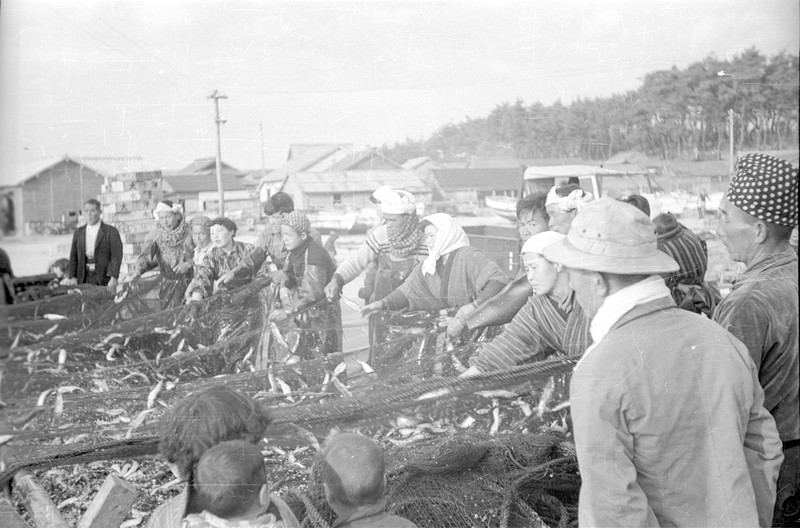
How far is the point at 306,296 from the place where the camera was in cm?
285

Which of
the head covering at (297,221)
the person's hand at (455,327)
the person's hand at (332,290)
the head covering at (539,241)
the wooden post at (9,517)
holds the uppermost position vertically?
the head covering at (297,221)

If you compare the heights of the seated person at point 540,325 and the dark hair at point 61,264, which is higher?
the dark hair at point 61,264

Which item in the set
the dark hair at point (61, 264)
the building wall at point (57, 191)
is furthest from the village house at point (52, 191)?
the dark hair at point (61, 264)

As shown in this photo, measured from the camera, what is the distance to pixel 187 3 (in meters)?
2.49

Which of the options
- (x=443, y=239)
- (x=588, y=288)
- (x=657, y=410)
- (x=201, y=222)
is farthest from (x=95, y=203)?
(x=657, y=410)

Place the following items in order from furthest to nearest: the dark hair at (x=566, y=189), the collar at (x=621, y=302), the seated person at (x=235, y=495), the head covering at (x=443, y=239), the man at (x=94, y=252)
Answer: the dark hair at (x=566, y=189)
the head covering at (x=443, y=239)
the man at (x=94, y=252)
the seated person at (x=235, y=495)
the collar at (x=621, y=302)

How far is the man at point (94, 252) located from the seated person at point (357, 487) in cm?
108

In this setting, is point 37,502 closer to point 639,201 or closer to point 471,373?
point 471,373

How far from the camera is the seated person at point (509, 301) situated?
2834mm

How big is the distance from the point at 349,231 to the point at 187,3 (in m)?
0.91

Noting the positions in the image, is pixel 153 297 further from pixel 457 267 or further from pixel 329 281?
pixel 457 267

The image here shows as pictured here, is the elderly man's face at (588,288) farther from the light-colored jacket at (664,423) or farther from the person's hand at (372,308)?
the person's hand at (372,308)

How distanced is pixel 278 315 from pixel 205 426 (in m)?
0.70

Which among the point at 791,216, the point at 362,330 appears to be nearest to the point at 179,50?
the point at 362,330
